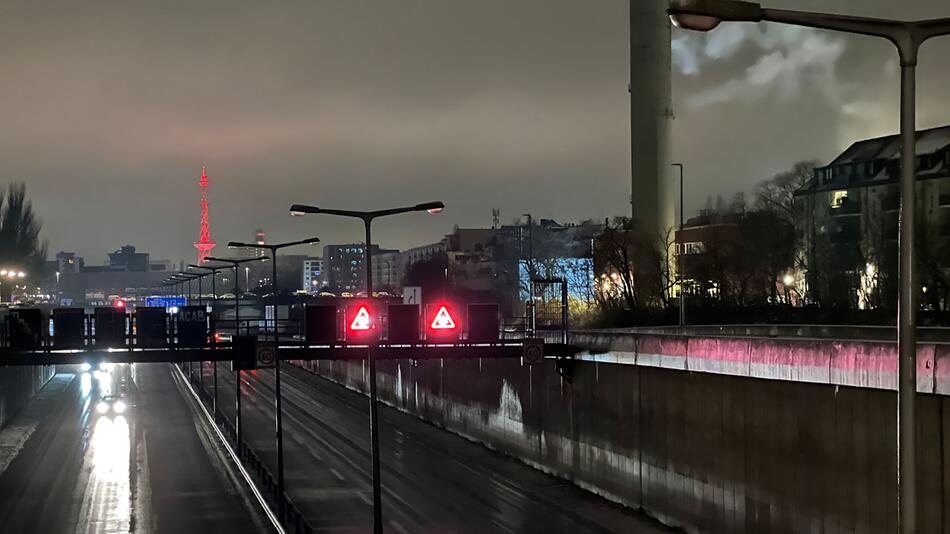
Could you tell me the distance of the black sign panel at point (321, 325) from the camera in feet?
136

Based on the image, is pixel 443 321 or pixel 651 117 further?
pixel 651 117

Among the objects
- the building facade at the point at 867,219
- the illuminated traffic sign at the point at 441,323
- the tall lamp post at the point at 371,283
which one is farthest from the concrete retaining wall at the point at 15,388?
the building facade at the point at 867,219

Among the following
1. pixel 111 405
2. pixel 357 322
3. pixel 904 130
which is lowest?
pixel 111 405

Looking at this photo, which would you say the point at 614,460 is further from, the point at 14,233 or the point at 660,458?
the point at 14,233

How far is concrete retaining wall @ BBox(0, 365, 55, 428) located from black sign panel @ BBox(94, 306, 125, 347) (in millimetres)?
34896

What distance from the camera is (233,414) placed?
255 ft

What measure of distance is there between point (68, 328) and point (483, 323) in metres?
16.9

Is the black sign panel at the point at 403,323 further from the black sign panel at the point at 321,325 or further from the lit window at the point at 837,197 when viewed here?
the lit window at the point at 837,197

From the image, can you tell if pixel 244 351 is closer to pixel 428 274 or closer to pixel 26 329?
pixel 26 329

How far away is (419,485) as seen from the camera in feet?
147

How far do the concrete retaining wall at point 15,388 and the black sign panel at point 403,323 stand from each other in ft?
138

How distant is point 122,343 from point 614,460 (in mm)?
20679

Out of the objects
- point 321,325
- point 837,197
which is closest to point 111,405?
point 321,325

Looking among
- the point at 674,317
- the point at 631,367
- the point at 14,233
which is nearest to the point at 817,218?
the point at 674,317
